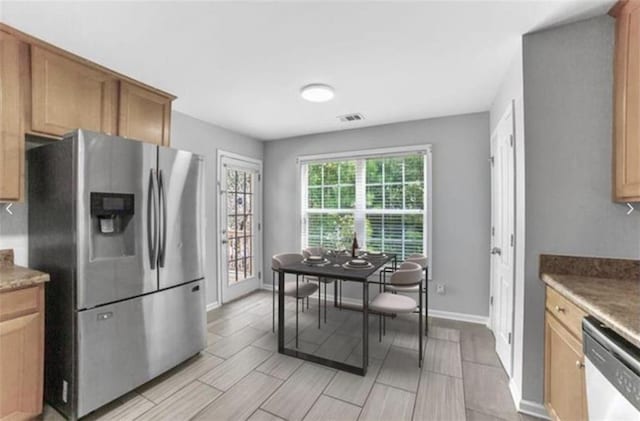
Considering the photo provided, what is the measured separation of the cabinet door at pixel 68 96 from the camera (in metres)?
1.87

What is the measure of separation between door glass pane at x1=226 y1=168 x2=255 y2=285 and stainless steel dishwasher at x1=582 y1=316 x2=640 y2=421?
12.1ft

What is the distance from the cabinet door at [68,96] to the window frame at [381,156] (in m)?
2.45

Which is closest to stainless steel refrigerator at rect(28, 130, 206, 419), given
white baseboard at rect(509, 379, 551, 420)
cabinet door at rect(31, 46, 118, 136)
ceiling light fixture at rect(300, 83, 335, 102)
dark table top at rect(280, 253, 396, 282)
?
cabinet door at rect(31, 46, 118, 136)

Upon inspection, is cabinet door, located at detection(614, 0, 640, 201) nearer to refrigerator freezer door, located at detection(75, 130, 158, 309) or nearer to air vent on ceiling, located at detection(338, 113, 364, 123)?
air vent on ceiling, located at detection(338, 113, 364, 123)

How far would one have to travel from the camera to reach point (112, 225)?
193 centimetres

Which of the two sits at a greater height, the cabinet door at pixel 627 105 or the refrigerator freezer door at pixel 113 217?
the cabinet door at pixel 627 105

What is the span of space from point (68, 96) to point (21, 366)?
5.82ft

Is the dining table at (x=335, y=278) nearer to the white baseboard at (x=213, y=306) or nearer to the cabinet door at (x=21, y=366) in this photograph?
the white baseboard at (x=213, y=306)

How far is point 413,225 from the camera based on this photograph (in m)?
3.60

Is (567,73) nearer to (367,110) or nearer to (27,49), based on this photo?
(367,110)

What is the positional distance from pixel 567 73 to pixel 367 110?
1783mm

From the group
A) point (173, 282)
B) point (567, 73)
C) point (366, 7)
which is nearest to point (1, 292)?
point (173, 282)

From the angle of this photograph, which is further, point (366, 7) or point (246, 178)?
point (246, 178)

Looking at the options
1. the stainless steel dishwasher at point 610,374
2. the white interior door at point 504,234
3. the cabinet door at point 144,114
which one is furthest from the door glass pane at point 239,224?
the stainless steel dishwasher at point 610,374
